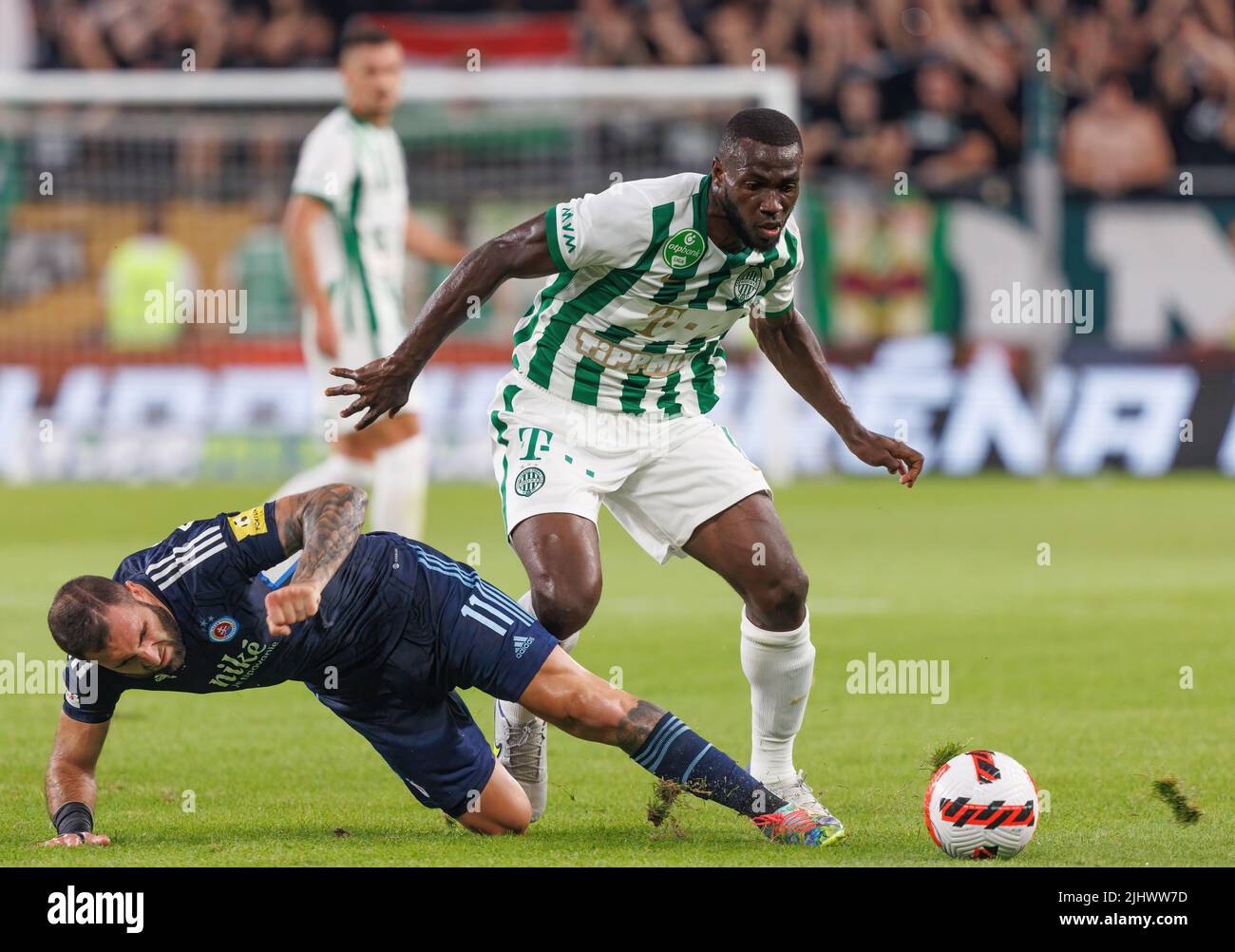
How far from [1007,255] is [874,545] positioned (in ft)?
20.6

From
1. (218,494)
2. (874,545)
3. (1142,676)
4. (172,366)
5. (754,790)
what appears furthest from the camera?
(172,366)

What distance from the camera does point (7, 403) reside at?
62.1 feet

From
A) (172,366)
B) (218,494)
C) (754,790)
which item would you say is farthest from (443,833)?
(172,366)

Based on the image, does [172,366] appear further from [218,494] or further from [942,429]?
[942,429]

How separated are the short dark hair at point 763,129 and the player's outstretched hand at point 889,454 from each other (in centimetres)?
115

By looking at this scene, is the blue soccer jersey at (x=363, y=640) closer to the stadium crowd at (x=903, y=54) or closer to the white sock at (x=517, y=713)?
the white sock at (x=517, y=713)

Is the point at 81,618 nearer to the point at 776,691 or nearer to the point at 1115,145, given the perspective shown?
the point at 776,691

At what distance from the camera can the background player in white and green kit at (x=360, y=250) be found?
405 inches

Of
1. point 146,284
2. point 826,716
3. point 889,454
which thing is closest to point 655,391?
point 889,454

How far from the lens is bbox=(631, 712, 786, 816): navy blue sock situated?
18.2ft

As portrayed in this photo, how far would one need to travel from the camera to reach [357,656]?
5.64 metres

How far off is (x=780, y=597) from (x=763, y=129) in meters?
1.42

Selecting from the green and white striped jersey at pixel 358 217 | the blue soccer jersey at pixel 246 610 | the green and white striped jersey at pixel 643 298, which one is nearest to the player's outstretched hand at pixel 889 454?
the green and white striped jersey at pixel 643 298
